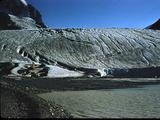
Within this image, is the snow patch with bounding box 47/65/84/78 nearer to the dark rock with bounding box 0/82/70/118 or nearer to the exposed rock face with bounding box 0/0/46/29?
the dark rock with bounding box 0/82/70/118

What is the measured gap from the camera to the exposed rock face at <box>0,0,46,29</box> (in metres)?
85.6

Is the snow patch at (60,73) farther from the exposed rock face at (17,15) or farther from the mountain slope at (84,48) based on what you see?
the exposed rock face at (17,15)

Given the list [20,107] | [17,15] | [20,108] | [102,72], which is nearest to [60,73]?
[102,72]

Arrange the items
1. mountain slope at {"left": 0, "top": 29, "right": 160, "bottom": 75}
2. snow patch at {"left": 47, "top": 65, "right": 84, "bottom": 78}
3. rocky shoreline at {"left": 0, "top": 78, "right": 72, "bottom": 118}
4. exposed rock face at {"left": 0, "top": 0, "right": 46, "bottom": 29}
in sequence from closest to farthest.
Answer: rocky shoreline at {"left": 0, "top": 78, "right": 72, "bottom": 118}, snow patch at {"left": 47, "top": 65, "right": 84, "bottom": 78}, mountain slope at {"left": 0, "top": 29, "right": 160, "bottom": 75}, exposed rock face at {"left": 0, "top": 0, "right": 46, "bottom": 29}

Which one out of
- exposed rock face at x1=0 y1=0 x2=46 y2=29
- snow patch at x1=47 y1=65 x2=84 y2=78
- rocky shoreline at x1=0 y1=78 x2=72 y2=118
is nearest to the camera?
rocky shoreline at x1=0 y1=78 x2=72 y2=118

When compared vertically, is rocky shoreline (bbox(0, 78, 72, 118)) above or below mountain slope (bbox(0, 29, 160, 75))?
below

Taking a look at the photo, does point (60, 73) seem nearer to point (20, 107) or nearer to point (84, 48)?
point (84, 48)

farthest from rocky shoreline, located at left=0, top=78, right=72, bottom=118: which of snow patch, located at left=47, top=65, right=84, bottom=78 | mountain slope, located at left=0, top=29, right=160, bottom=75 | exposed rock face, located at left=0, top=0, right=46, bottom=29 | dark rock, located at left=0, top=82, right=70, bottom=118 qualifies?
exposed rock face, located at left=0, top=0, right=46, bottom=29

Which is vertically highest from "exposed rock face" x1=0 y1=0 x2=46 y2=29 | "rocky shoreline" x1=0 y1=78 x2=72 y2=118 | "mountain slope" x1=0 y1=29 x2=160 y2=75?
"exposed rock face" x1=0 y1=0 x2=46 y2=29

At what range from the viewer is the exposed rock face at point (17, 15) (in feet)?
281

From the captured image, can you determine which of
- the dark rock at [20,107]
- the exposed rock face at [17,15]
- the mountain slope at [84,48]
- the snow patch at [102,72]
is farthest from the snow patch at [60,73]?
the exposed rock face at [17,15]

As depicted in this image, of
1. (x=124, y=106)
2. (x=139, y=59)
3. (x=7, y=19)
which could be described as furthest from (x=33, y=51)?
(x=124, y=106)

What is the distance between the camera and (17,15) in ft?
312

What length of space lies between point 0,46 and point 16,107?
47.1 meters
